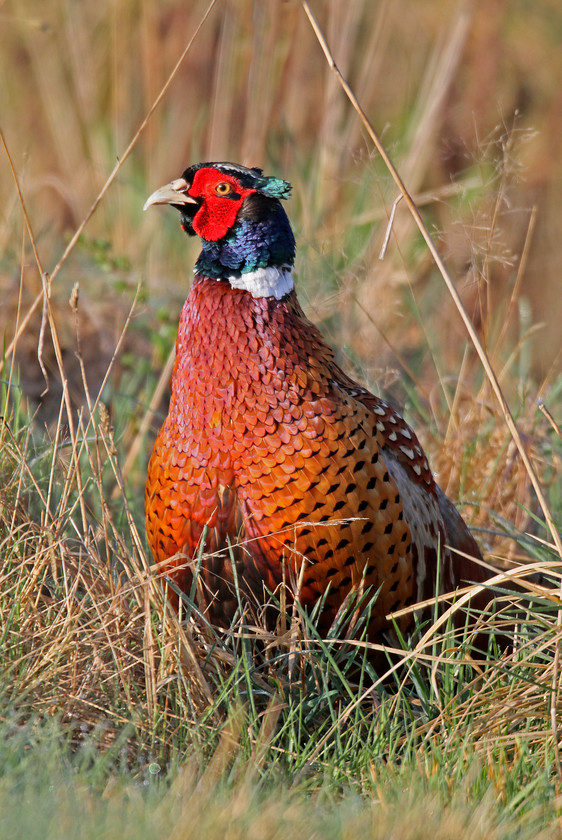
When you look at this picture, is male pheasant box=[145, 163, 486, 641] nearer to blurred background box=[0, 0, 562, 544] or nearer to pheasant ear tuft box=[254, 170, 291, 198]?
pheasant ear tuft box=[254, 170, 291, 198]

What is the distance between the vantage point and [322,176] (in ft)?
16.4

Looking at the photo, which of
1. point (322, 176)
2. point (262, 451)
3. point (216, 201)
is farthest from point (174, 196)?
point (322, 176)

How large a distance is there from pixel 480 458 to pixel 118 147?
10.6 feet

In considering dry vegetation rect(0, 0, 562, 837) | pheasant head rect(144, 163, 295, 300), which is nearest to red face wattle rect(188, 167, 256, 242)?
pheasant head rect(144, 163, 295, 300)

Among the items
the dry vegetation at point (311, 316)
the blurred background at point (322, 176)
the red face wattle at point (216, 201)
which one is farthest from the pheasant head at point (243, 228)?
the blurred background at point (322, 176)

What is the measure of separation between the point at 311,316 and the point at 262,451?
1.91 metres

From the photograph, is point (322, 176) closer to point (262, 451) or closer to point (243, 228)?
point (243, 228)

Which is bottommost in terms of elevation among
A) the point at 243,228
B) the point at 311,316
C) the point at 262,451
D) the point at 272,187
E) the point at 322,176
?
the point at 262,451

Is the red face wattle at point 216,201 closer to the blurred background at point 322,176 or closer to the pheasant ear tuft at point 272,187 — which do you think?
the pheasant ear tuft at point 272,187

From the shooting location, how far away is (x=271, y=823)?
1646 mm

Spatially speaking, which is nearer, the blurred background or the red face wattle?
the red face wattle

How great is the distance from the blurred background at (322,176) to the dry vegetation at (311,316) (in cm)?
2

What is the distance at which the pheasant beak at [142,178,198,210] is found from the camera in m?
2.63

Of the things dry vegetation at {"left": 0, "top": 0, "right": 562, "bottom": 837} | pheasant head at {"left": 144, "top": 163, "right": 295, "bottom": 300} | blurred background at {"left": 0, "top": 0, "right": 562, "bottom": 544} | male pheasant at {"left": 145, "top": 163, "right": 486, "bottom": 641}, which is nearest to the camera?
dry vegetation at {"left": 0, "top": 0, "right": 562, "bottom": 837}
